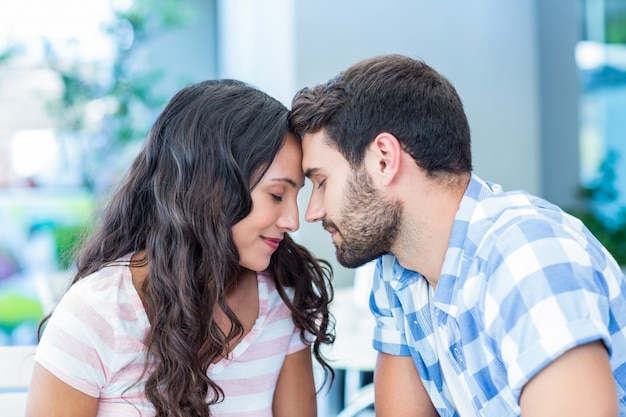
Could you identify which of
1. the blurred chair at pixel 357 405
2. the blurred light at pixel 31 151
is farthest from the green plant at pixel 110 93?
the blurred chair at pixel 357 405

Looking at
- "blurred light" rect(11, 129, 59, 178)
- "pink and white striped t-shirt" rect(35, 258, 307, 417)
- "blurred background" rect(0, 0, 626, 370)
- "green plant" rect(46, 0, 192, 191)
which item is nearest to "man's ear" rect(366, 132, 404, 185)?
"pink and white striped t-shirt" rect(35, 258, 307, 417)

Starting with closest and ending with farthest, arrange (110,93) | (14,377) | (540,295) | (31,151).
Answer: (540,295)
(14,377)
(110,93)
(31,151)

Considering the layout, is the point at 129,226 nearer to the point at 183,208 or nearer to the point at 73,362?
the point at 183,208

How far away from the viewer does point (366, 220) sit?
142cm

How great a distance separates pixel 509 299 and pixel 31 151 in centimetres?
456

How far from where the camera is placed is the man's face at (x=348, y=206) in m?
1.41

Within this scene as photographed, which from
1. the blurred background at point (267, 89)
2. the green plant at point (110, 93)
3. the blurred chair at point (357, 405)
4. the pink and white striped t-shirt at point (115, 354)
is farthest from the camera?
the green plant at point (110, 93)

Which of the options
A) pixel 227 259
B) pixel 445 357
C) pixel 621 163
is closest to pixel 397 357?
pixel 445 357

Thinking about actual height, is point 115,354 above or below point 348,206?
below

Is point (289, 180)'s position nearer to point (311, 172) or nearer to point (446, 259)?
point (311, 172)

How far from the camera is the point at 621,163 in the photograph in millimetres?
4633

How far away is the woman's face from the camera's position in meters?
1.45

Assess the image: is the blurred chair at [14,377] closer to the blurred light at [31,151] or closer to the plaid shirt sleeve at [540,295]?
the plaid shirt sleeve at [540,295]

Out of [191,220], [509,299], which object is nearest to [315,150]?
[191,220]
